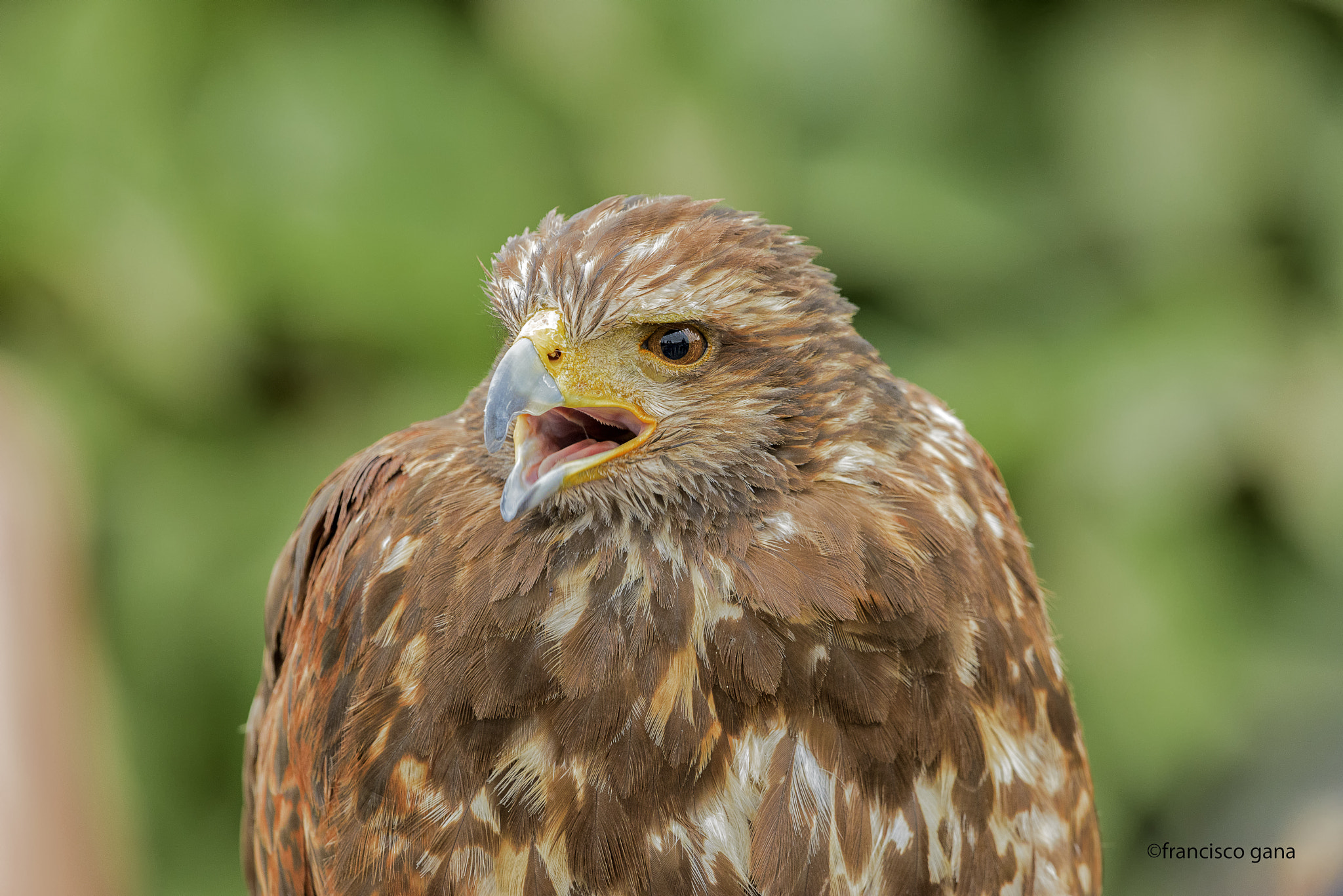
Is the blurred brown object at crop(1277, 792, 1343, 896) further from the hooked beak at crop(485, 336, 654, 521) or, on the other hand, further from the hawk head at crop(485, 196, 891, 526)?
the hooked beak at crop(485, 336, 654, 521)

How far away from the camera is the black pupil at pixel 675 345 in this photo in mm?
1467

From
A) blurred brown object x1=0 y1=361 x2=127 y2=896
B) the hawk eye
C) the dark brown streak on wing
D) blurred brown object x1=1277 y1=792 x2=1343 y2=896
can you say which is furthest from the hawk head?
blurred brown object x1=1277 y1=792 x2=1343 y2=896

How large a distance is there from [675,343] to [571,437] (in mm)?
201

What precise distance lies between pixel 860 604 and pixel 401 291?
6.35ft

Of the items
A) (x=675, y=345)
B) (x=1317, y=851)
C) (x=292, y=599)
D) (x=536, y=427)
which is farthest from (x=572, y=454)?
(x=1317, y=851)

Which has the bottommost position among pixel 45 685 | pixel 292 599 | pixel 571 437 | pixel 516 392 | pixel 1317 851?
pixel 1317 851

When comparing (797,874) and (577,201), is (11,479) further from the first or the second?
(797,874)

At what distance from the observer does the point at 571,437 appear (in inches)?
62.4

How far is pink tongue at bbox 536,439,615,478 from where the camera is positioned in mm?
1425

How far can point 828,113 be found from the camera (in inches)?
130

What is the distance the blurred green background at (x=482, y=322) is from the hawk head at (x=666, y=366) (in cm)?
155

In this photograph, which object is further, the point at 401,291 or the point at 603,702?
the point at 401,291

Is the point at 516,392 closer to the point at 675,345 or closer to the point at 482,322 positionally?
the point at 675,345

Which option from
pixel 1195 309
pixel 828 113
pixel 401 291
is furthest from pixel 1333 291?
pixel 401 291
